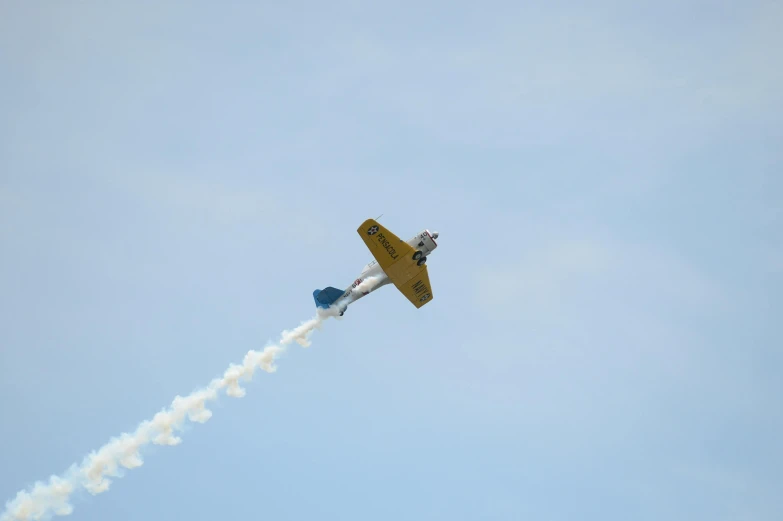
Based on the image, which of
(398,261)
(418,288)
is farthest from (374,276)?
(418,288)

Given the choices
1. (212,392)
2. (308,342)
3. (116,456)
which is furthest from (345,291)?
(116,456)

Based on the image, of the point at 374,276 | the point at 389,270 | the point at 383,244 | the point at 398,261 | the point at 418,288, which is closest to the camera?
the point at 383,244

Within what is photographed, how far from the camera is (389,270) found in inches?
2798

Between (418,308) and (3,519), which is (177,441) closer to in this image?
(3,519)

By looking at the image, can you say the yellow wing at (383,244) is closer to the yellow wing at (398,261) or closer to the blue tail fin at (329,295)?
the yellow wing at (398,261)

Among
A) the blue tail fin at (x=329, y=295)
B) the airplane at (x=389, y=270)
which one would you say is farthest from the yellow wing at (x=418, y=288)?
the blue tail fin at (x=329, y=295)

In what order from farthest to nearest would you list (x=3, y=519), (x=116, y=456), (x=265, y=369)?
(x=265, y=369) < (x=116, y=456) < (x=3, y=519)

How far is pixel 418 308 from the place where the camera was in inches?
2889

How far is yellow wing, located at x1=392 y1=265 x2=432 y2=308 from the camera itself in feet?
237

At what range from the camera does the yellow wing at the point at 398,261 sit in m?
68.9

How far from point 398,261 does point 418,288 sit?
323 cm

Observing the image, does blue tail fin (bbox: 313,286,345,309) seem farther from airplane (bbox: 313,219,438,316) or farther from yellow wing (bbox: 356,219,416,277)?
yellow wing (bbox: 356,219,416,277)

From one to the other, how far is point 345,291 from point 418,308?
5179 mm

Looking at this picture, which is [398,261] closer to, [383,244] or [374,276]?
[383,244]
